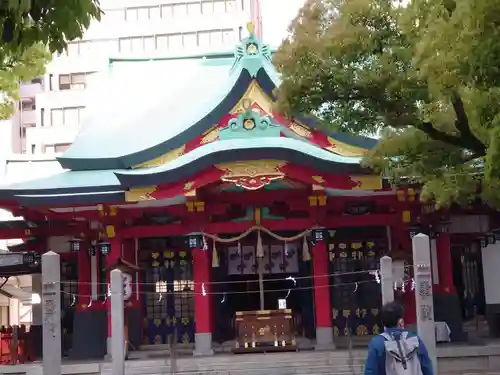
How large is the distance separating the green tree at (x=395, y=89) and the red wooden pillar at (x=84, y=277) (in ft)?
29.4

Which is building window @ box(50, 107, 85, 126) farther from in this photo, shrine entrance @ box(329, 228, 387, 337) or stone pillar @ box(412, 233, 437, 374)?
stone pillar @ box(412, 233, 437, 374)

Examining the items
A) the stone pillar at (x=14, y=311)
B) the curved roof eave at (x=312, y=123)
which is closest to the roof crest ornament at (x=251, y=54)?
the curved roof eave at (x=312, y=123)

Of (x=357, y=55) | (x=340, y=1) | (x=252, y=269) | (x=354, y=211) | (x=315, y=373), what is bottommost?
(x=315, y=373)

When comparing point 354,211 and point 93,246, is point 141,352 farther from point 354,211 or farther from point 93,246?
point 354,211

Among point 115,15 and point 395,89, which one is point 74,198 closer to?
point 395,89

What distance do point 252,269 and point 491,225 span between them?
5.93 meters

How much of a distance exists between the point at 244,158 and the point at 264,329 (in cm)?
393

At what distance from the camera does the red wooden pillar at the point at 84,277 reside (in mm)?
17938

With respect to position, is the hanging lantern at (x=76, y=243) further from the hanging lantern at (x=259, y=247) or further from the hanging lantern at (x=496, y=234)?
the hanging lantern at (x=496, y=234)

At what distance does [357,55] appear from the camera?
32.6ft

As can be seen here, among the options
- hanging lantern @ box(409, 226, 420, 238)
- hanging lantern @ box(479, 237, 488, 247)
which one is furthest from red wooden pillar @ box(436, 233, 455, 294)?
hanging lantern @ box(479, 237, 488, 247)

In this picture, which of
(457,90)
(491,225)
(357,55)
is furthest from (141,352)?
(457,90)

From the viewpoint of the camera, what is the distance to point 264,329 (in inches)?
644

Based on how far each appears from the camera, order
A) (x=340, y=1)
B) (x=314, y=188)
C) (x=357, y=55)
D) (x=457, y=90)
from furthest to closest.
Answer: (x=314, y=188), (x=340, y=1), (x=357, y=55), (x=457, y=90)
